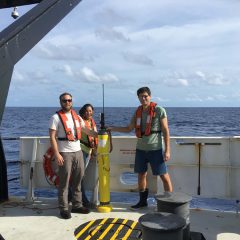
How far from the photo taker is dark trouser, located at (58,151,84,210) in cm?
581

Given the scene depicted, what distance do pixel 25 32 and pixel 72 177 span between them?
9.72 ft

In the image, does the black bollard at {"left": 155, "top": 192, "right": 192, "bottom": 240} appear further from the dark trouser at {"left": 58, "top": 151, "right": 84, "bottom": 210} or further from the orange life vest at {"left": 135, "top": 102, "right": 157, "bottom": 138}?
the dark trouser at {"left": 58, "top": 151, "right": 84, "bottom": 210}

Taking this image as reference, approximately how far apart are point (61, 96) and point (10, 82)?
2.31 m

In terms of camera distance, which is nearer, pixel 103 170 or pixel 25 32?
pixel 25 32

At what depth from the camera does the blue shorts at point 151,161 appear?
19.9ft

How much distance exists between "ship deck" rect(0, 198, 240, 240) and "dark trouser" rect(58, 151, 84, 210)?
0.24 meters

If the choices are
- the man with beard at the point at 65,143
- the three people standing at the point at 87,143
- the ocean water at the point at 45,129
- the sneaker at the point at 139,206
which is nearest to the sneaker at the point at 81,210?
the three people standing at the point at 87,143

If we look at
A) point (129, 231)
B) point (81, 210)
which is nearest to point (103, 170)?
point (81, 210)

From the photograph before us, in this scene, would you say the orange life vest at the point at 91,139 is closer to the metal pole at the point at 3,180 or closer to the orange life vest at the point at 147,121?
the orange life vest at the point at 147,121

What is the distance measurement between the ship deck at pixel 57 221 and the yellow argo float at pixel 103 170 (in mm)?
160

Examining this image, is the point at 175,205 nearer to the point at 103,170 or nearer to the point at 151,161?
the point at 151,161

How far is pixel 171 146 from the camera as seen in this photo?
6570mm

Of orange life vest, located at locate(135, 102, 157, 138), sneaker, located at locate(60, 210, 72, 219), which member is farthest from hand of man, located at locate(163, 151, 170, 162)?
sneaker, located at locate(60, 210, 72, 219)

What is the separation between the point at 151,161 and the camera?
6.11m
